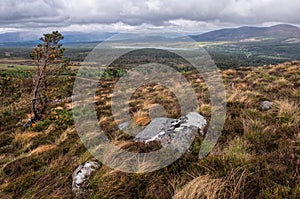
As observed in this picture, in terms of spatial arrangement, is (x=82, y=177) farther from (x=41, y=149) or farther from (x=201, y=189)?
(x=41, y=149)

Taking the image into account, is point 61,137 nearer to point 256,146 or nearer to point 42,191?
point 42,191

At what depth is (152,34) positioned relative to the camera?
496 inches

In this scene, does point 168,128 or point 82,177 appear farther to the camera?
point 168,128

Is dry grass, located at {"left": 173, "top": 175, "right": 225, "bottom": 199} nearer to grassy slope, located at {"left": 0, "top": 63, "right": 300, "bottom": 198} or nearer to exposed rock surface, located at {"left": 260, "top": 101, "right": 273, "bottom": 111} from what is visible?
grassy slope, located at {"left": 0, "top": 63, "right": 300, "bottom": 198}

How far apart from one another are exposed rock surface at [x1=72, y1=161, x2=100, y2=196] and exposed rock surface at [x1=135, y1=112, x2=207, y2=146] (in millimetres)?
1402

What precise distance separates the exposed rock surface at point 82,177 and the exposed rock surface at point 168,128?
4.60 feet

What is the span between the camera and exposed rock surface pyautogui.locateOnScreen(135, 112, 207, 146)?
472cm

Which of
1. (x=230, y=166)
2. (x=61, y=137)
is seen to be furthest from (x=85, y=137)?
(x=230, y=166)

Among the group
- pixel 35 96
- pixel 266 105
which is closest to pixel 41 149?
pixel 35 96

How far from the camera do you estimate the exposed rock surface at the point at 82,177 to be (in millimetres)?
3369

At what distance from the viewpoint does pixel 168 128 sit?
5125mm

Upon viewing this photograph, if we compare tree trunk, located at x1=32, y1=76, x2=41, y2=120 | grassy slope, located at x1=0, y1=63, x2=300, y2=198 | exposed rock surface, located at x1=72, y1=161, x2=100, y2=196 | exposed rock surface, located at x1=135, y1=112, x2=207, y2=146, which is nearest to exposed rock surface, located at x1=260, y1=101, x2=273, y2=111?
grassy slope, located at x1=0, y1=63, x2=300, y2=198

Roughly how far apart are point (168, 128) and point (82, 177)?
7.69 feet

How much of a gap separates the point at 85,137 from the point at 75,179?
2.79m
